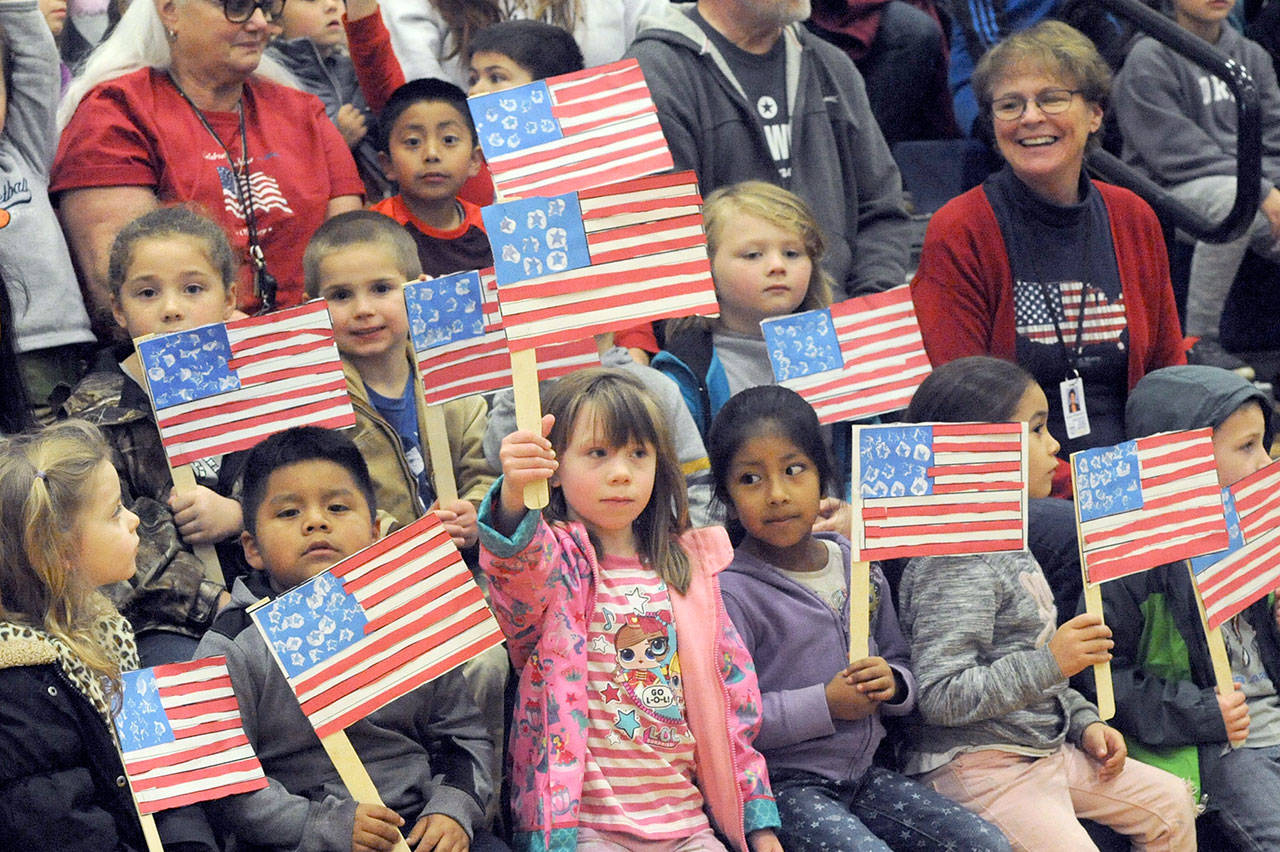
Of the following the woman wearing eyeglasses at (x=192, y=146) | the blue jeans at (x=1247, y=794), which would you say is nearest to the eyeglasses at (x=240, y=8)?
the woman wearing eyeglasses at (x=192, y=146)

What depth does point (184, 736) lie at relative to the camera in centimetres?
313

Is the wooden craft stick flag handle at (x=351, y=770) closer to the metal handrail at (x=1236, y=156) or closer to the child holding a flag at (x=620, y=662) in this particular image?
the child holding a flag at (x=620, y=662)

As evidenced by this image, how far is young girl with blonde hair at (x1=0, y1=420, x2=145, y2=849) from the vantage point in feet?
9.55

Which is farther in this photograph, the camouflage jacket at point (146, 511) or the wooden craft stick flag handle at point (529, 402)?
the camouflage jacket at point (146, 511)

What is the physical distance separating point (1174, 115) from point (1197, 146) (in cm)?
14

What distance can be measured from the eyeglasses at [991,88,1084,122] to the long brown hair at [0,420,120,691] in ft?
9.39

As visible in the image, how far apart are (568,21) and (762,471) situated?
7.36ft

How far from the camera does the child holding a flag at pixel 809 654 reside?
3623 mm

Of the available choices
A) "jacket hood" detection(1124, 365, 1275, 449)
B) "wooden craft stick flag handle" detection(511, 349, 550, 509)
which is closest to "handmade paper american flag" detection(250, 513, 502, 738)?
"wooden craft stick flag handle" detection(511, 349, 550, 509)

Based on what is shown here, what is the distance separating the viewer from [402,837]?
10.4ft

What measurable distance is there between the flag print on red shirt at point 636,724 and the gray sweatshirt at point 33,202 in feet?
5.06

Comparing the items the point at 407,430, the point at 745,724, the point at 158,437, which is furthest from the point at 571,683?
the point at 158,437

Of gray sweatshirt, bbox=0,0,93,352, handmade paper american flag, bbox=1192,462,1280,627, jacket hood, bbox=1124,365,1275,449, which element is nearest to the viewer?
handmade paper american flag, bbox=1192,462,1280,627

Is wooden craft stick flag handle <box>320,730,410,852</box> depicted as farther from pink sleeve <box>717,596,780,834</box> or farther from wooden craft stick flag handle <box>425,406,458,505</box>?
wooden craft stick flag handle <box>425,406,458,505</box>
